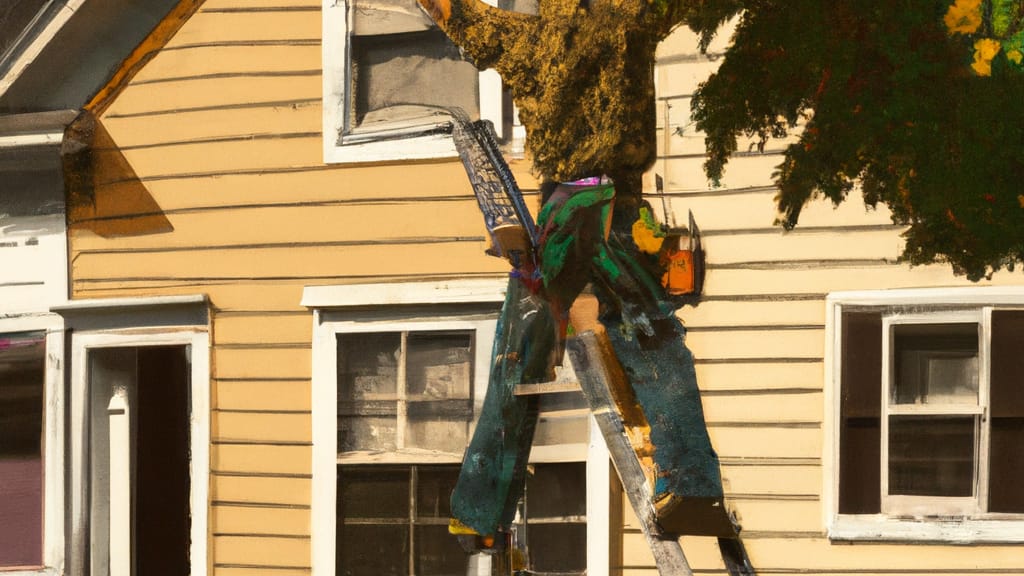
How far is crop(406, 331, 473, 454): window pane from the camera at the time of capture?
3.67 meters

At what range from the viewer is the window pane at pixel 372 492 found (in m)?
3.74

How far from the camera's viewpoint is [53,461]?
4.07 m

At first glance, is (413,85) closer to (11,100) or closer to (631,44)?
(631,44)

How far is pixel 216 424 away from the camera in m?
3.88

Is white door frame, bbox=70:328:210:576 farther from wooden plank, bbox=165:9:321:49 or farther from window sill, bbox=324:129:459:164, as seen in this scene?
wooden plank, bbox=165:9:321:49

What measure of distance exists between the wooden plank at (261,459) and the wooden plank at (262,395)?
0.12m

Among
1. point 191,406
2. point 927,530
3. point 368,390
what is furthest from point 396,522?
point 927,530

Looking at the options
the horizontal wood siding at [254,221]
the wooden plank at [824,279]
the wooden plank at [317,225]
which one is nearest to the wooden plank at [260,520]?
the horizontal wood siding at [254,221]

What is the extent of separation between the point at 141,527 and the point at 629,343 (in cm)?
174

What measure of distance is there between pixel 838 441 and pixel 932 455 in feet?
0.77

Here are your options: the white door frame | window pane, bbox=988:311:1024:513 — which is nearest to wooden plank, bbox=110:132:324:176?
the white door frame

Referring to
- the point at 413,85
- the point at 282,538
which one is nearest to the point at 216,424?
the point at 282,538

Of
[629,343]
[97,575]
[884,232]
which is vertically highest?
[884,232]

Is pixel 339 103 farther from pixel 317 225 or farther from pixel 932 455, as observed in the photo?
pixel 932 455
